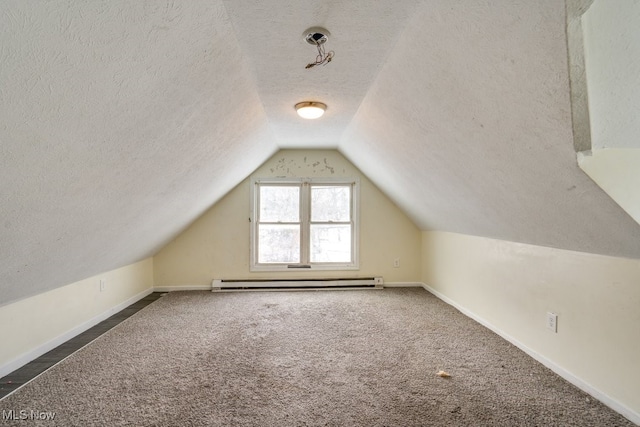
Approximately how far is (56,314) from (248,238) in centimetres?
234

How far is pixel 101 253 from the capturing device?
2.80 metres

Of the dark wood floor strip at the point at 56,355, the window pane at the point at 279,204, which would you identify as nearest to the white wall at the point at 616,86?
the dark wood floor strip at the point at 56,355

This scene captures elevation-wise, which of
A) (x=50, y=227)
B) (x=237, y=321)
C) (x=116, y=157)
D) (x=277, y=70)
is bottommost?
(x=237, y=321)

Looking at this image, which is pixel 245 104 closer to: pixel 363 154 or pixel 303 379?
pixel 363 154

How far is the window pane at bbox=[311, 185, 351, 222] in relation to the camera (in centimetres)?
480

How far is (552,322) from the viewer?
228 cm

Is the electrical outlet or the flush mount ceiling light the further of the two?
the flush mount ceiling light

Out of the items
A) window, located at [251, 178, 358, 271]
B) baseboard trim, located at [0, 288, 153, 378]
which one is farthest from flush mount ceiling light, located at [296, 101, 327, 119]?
baseboard trim, located at [0, 288, 153, 378]

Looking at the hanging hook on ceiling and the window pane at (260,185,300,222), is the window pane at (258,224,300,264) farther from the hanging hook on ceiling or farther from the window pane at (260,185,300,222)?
the hanging hook on ceiling

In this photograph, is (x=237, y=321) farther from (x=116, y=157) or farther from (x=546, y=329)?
(x=546, y=329)

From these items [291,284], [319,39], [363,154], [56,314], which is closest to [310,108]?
[319,39]

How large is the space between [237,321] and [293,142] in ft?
7.61

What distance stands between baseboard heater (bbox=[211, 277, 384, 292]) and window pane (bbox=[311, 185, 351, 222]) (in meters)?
0.93

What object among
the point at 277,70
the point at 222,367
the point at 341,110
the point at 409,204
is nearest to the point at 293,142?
the point at 341,110
